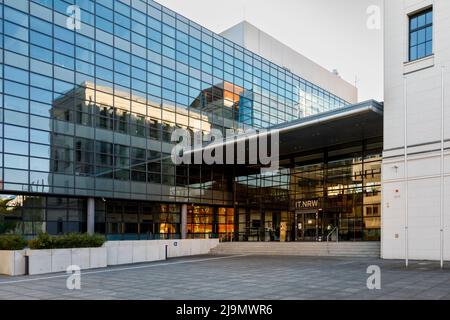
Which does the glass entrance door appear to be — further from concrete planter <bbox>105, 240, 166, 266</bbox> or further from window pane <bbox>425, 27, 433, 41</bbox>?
window pane <bbox>425, 27, 433, 41</bbox>

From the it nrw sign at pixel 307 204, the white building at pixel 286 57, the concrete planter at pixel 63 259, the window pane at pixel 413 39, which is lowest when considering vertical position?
the concrete planter at pixel 63 259

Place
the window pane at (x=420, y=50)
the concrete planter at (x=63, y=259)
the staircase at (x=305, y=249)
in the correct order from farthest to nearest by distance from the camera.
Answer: the staircase at (x=305, y=249) < the window pane at (x=420, y=50) < the concrete planter at (x=63, y=259)

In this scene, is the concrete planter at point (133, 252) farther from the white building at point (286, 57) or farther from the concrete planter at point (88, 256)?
the white building at point (286, 57)

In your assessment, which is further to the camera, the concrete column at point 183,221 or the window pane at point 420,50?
the concrete column at point 183,221

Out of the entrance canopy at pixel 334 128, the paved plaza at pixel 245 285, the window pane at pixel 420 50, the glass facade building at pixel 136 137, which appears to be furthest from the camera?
the glass facade building at pixel 136 137

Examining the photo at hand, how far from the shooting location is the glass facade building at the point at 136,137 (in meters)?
29.5

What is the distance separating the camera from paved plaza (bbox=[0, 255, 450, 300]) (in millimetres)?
11722

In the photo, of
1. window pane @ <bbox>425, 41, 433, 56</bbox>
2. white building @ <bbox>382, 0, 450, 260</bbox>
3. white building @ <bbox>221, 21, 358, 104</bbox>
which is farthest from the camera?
white building @ <bbox>221, 21, 358, 104</bbox>

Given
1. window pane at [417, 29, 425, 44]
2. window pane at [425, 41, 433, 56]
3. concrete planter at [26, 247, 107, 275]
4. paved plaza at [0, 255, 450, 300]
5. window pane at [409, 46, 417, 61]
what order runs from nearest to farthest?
paved plaza at [0, 255, 450, 300], concrete planter at [26, 247, 107, 275], window pane at [425, 41, 433, 56], window pane at [417, 29, 425, 44], window pane at [409, 46, 417, 61]

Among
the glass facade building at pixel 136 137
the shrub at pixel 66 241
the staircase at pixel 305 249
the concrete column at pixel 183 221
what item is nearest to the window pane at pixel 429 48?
the glass facade building at pixel 136 137

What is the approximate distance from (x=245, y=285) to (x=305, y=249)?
16.7 metres

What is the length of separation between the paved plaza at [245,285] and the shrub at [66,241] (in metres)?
2.48

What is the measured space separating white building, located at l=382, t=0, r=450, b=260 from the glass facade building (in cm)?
734

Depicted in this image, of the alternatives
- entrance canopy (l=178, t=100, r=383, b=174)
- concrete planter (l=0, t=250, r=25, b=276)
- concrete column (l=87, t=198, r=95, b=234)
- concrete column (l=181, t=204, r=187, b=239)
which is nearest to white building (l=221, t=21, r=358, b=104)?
entrance canopy (l=178, t=100, r=383, b=174)
